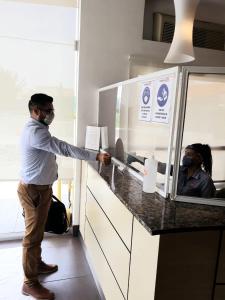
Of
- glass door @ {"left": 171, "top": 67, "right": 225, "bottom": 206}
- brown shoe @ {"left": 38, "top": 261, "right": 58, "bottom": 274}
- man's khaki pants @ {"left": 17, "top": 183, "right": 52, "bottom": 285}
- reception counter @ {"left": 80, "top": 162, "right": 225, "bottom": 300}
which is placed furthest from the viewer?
brown shoe @ {"left": 38, "top": 261, "right": 58, "bottom": 274}

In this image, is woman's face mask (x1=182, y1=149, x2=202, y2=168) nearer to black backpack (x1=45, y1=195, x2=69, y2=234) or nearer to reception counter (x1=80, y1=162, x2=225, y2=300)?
reception counter (x1=80, y1=162, x2=225, y2=300)

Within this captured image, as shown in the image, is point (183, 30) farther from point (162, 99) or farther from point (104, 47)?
point (104, 47)

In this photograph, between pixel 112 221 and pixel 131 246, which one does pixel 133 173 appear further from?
pixel 131 246

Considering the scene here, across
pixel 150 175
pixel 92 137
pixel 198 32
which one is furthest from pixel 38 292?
pixel 198 32

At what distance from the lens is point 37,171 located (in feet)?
5.97

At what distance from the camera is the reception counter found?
3.45 ft

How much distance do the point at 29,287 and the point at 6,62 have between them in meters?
1.88

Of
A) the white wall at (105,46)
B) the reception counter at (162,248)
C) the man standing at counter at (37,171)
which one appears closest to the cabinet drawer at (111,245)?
the reception counter at (162,248)

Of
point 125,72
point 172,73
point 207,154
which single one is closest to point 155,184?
point 207,154

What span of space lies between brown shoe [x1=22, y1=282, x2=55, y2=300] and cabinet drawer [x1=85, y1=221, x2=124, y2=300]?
0.37m

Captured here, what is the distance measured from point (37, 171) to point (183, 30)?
130cm

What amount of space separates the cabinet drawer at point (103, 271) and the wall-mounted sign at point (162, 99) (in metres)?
0.99

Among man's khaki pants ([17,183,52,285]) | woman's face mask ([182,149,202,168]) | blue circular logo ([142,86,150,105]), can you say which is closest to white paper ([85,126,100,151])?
man's khaki pants ([17,183,52,285])

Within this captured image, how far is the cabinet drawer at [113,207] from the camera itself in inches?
52.6
